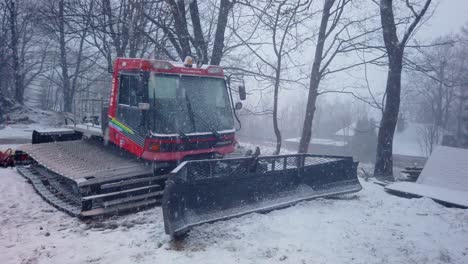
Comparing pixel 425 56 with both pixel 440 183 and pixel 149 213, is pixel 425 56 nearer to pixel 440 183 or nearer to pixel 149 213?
pixel 440 183

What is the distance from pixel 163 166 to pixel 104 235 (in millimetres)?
1832

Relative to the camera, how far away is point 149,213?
6379 millimetres

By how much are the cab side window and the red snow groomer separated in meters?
0.02

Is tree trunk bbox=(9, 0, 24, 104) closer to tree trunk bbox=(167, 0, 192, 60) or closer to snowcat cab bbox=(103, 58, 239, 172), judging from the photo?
tree trunk bbox=(167, 0, 192, 60)

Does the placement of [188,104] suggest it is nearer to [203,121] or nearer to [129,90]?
[203,121]

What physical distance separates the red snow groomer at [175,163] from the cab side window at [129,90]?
0.02 m

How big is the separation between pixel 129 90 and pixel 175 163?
5.90ft

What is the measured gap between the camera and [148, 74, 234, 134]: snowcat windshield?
22.7 ft

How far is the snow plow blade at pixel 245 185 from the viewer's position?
539 centimetres

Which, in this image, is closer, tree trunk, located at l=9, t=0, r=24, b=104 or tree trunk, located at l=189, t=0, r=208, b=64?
tree trunk, located at l=189, t=0, r=208, b=64

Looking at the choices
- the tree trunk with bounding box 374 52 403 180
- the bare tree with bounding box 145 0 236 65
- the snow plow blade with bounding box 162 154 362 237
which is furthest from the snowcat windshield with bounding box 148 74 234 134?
the tree trunk with bounding box 374 52 403 180

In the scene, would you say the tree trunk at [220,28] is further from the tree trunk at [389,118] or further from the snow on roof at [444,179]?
the snow on roof at [444,179]

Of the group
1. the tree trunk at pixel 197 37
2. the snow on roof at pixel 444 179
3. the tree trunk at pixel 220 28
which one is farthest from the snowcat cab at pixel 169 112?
the tree trunk at pixel 220 28

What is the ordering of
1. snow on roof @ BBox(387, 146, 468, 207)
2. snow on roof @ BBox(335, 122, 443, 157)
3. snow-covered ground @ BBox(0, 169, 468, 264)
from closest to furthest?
snow-covered ground @ BBox(0, 169, 468, 264) → snow on roof @ BBox(387, 146, 468, 207) → snow on roof @ BBox(335, 122, 443, 157)
